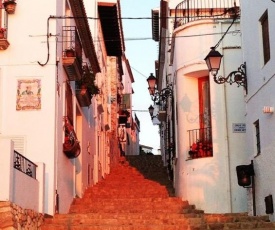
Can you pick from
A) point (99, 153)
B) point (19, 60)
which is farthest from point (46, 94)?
point (99, 153)

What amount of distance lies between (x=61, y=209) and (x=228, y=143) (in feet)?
16.7

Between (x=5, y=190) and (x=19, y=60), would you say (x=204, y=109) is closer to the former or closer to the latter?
(x=19, y=60)

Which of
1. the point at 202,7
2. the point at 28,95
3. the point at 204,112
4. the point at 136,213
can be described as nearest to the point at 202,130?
the point at 204,112

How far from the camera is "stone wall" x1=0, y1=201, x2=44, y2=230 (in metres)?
12.3

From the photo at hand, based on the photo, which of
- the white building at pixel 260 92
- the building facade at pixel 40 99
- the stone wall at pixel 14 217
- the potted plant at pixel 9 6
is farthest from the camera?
the potted plant at pixel 9 6

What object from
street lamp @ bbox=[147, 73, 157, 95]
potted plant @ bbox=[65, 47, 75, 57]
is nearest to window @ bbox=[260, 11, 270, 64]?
potted plant @ bbox=[65, 47, 75, 57]

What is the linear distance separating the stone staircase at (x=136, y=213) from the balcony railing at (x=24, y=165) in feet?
4.19

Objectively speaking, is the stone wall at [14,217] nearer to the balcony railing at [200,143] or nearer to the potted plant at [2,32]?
the potted plant at [2,32]

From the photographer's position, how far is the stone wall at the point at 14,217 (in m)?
12.3

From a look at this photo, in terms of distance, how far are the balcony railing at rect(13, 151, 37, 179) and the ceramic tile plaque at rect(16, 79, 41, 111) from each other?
191 centimetres

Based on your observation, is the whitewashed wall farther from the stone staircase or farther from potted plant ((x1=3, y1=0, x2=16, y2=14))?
potted plant ((x1=3, y1=0, x2=16, y2=14))

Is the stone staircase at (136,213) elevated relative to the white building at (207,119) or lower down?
lower down

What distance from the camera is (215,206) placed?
1839 centimetres

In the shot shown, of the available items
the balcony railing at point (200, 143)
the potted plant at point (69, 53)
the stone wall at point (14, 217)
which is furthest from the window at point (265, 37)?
the stone wall at point (14, 217)
